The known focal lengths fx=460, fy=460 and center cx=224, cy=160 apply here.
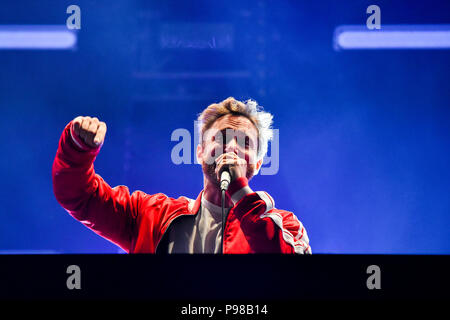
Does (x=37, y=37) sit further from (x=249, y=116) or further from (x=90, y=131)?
(x=249, y=116)

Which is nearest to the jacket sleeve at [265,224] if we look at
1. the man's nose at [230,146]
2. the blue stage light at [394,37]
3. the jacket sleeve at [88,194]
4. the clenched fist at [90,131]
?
the man's nose at [230,146]

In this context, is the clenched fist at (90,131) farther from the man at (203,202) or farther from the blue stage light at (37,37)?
the blue stage light at (37,37)

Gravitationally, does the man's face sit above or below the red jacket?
above

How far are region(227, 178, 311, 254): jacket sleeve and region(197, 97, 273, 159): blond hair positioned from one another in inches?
5.8

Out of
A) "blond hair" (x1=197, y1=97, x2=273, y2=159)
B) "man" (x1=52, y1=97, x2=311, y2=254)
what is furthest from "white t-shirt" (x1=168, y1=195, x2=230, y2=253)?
"blond hair" (x1=197, y1=97, x2=273, y2=159)

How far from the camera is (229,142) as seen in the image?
159 cm

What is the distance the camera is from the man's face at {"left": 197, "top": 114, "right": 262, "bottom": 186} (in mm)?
1563

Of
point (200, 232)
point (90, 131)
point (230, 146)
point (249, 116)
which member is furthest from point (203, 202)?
point (90, 131)

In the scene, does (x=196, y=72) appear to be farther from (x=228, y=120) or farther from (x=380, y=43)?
(x=380, y=43)

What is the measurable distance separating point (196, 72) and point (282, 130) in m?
0.35

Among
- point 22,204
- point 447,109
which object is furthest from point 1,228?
point 447,109

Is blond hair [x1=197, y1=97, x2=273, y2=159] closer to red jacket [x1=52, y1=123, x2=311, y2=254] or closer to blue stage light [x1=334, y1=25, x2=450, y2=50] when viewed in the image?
red jacket [x1=52, y1=123, x2=311, y2=254]

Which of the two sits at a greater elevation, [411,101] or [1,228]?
[411,101]

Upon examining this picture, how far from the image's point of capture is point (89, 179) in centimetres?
153
